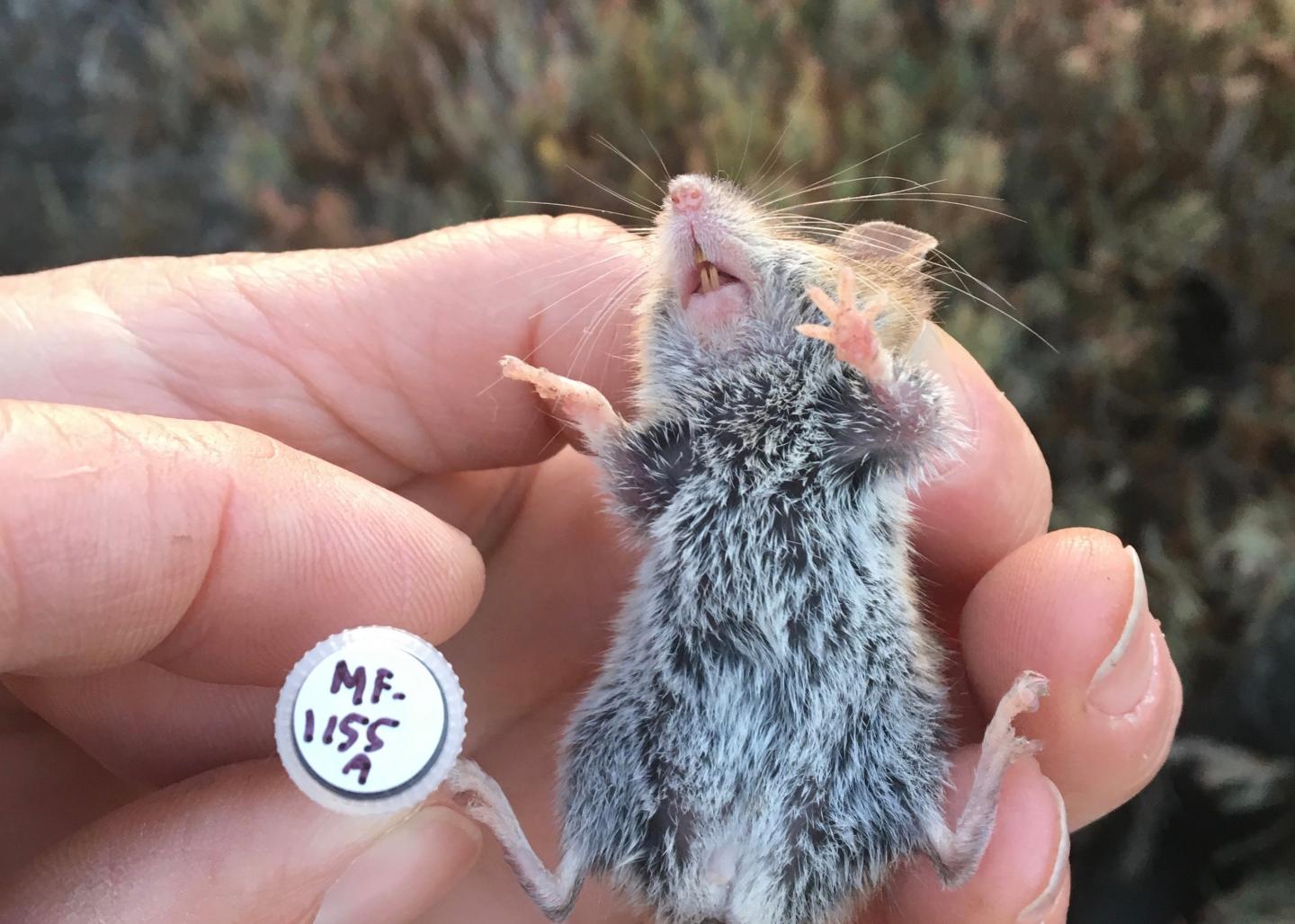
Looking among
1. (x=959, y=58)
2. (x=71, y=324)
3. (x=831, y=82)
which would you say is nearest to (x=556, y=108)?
(x=831, y=82)

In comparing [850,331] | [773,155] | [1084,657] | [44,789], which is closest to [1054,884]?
[1084,657]

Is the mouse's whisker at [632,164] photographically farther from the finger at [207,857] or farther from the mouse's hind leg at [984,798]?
the finger at [207,857]

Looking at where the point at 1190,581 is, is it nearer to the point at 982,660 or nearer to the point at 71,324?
the point at 982,660

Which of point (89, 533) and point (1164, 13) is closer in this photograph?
point (89, 533)

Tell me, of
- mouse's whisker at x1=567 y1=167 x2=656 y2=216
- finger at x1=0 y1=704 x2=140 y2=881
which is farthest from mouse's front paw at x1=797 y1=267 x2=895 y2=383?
finger at x1=0 y1=704 x2=140 y2=881

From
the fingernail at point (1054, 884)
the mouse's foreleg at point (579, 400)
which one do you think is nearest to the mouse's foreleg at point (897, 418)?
the mouse's foreleg at point (579, 400)
